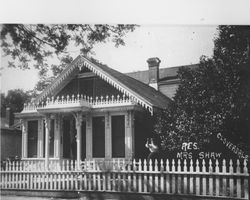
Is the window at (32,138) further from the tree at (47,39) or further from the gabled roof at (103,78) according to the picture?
the tree at (47,39)

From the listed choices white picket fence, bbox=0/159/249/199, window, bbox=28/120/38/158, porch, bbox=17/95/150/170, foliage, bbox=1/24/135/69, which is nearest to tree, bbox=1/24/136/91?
foliage, bbox=1/24/135/69

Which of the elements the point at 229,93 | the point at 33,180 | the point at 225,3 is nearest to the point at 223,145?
the point at 229,93

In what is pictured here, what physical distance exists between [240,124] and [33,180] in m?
6.29

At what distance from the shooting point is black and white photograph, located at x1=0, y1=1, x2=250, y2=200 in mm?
9328

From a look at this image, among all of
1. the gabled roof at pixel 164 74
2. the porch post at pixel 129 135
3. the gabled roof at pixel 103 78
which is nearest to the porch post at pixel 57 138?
the gabled roof at pixel 103 78

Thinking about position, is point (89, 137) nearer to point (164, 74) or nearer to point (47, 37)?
point (164, 74)

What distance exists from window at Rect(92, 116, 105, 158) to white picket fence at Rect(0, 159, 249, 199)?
2.75ft

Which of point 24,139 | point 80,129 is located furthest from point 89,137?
point 24,139

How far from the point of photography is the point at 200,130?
1060 centimetres

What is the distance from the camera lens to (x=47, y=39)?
945 centimetres

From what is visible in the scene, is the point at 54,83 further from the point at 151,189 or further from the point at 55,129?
the point at 151,189

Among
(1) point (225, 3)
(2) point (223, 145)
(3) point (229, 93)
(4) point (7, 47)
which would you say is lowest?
(2) point (223, 145)

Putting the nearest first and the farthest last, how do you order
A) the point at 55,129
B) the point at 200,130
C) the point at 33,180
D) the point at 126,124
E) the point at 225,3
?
1. the point at 225,3
2. the point at 200,130
3. the point at 33,180
4. the point at 126,124
5. the point at 55,129

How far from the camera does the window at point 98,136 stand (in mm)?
13453
